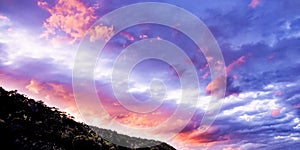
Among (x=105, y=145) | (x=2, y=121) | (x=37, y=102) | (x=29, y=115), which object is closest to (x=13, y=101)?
(x=29, y=115)

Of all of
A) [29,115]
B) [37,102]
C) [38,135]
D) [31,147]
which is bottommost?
[31,147]

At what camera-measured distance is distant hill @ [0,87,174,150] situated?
27578 mm

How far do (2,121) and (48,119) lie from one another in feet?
38.2

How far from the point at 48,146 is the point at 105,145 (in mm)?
11105

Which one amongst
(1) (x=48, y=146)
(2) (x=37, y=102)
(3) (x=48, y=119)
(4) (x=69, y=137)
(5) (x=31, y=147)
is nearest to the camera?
(5) (x=31, y=147)

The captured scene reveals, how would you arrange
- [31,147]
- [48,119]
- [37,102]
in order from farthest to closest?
[37,102]
[48,119]
[31,147]

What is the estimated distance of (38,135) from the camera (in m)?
31.9

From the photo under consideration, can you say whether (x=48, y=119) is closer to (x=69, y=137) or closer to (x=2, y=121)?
(x=69, y=137)

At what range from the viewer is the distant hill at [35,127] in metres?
27.6

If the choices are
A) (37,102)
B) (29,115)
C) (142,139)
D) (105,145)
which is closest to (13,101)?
(29,115)

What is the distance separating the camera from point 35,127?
111 ft

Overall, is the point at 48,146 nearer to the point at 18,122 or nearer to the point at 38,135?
the point at 38,135

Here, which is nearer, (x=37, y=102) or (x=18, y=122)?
(x=18, y=122)

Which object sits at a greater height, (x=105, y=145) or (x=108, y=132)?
(x=108, y=132)
